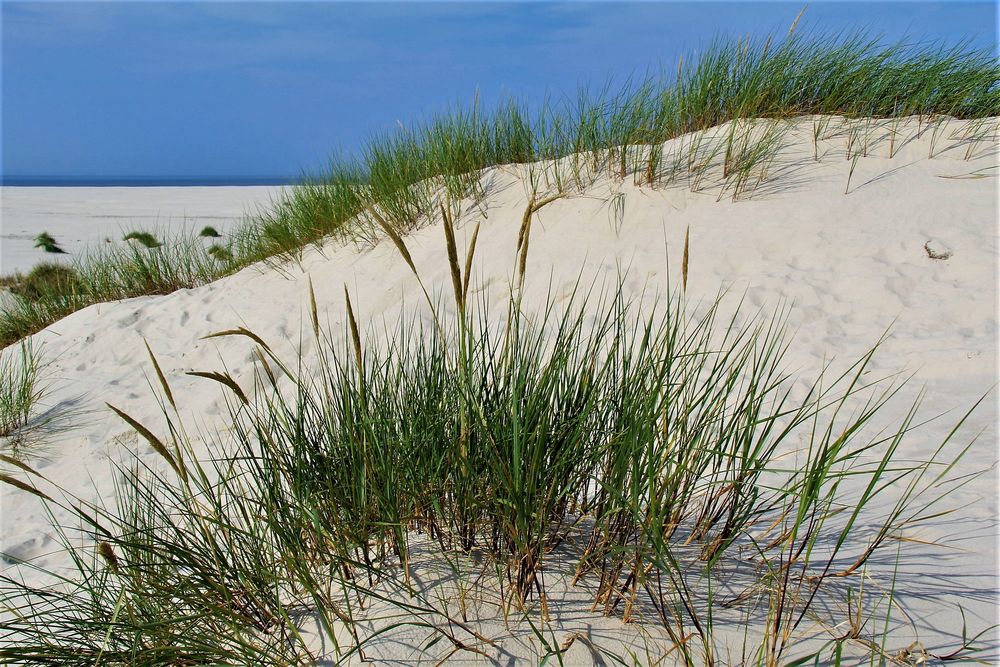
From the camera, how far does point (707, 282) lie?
160 inches

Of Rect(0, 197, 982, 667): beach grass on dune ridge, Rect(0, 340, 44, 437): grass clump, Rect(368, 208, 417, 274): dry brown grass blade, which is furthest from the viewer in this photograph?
Rect(0, 340, 44, 437): grass clump

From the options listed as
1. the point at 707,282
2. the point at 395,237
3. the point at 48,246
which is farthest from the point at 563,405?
the point at 48,246

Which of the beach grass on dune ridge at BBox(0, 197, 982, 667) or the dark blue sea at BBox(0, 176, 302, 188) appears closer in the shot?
the beach grass on dune ridge at BBox(0, 197, 982, 667)

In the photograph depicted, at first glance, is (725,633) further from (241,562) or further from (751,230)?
(751,230)

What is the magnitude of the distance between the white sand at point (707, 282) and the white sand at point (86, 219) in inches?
126

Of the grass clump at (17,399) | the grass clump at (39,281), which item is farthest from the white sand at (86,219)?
the grass clump at (17,399)

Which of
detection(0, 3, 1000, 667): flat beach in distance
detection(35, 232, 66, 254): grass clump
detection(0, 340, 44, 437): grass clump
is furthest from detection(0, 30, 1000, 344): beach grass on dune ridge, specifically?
detection(35, 232, 66, 254): grass clump

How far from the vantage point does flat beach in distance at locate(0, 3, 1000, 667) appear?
49.7 inches

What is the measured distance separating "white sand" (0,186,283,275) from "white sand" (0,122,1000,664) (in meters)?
3.20

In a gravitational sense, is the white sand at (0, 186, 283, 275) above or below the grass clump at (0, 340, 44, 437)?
above

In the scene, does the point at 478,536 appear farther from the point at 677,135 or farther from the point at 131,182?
the point at 131,182

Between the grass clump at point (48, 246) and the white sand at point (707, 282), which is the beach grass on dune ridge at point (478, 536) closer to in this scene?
the white sand at point (707, 282)

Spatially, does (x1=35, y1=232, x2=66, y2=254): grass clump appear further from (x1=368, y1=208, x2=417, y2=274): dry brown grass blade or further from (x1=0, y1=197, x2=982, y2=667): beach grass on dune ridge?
(x1=368, y1=208, x2=417, y2=274): dry brown grass blade

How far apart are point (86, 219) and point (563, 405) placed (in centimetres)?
2045
